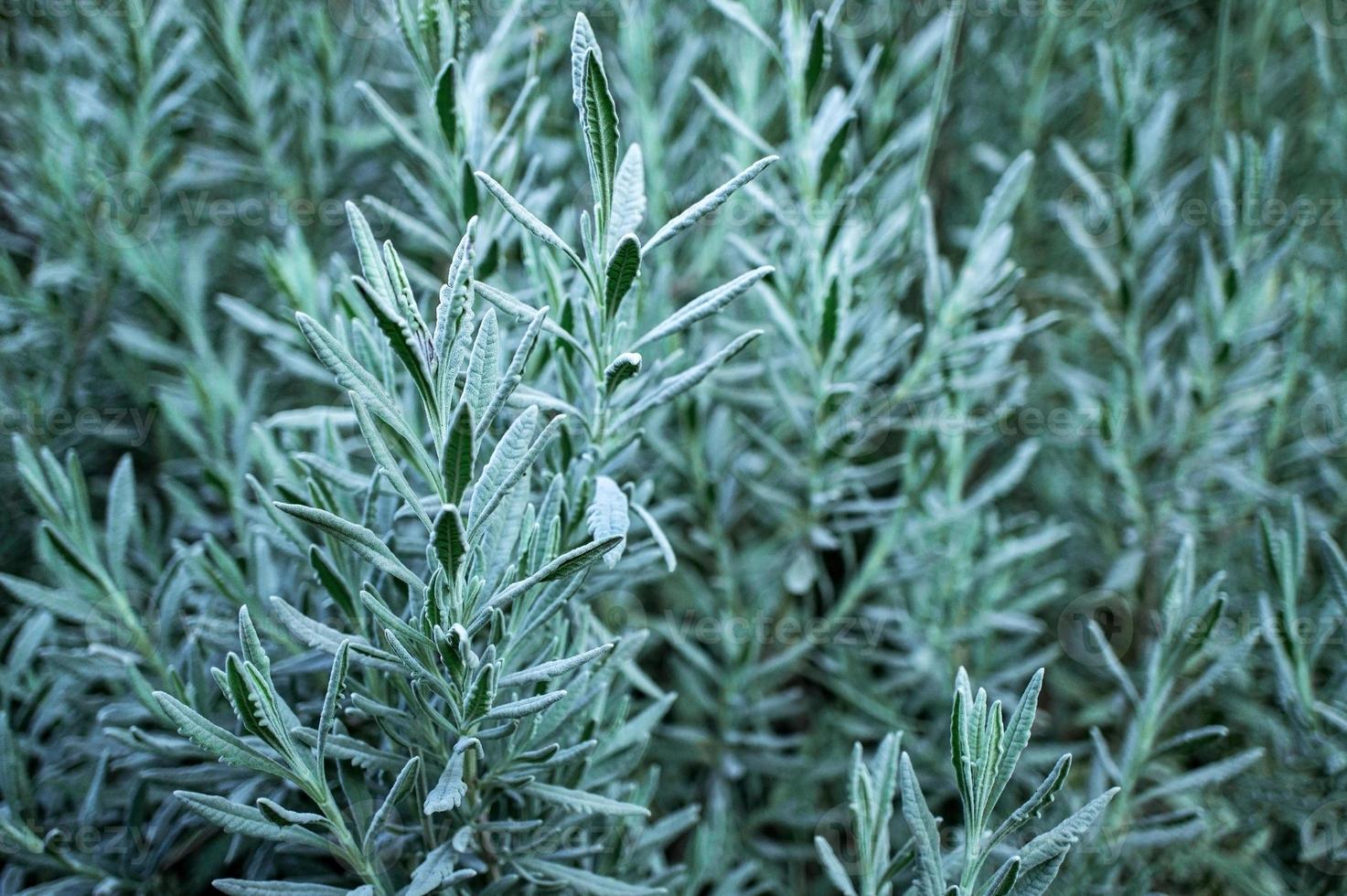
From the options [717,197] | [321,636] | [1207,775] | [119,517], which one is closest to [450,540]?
[321,636]

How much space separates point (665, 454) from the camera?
114cm

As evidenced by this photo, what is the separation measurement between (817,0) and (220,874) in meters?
1.28

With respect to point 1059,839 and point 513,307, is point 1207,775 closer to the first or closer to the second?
point 1059,839

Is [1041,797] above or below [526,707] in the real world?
below

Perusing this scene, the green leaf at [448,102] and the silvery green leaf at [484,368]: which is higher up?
the green leaf at [448,102]

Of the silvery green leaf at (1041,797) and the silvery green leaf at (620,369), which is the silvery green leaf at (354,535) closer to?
the silvery green leaf at (620,369)

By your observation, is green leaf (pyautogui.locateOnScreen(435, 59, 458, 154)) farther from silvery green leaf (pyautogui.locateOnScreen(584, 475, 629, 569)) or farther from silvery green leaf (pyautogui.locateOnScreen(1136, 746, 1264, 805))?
silvery green leaf (pyautogui.locateOnScreen(1136, 746, 1264, 805))

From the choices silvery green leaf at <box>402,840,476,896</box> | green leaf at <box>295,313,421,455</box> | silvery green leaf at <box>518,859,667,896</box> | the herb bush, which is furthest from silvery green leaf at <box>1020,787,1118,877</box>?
green leaf at <box>295,313,421,455</box>

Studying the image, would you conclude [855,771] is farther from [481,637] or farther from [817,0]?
[817,0]

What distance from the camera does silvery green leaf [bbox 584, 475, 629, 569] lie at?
24.8 inches

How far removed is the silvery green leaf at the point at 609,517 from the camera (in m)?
0.63

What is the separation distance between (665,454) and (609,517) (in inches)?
18.8

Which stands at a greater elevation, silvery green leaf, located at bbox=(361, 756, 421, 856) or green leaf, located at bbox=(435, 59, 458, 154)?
green leaf, located at bbox=(435, 59, 458, 154)

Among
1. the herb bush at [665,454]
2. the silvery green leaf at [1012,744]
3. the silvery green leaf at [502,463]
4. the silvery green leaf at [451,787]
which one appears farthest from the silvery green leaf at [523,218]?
the silvery green leaf at [1012,744]
